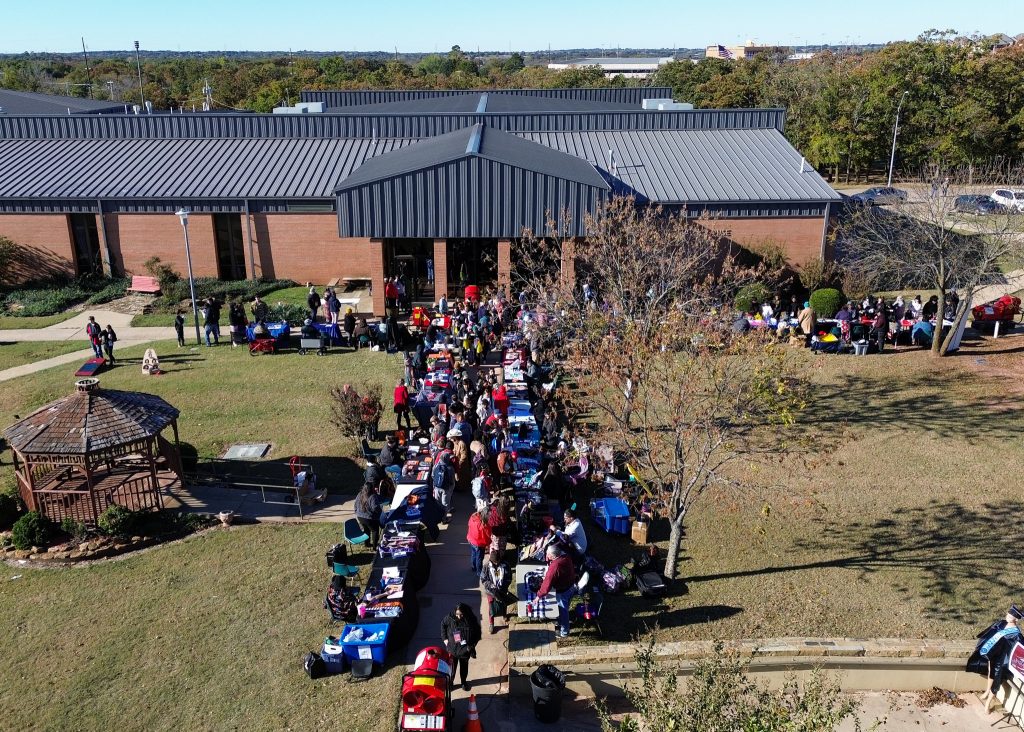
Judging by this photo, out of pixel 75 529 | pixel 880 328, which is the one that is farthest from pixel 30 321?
pixel 880 328

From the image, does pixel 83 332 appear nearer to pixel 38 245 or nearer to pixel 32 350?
pixel 32 350

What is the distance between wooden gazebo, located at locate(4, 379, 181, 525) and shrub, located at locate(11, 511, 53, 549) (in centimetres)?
66

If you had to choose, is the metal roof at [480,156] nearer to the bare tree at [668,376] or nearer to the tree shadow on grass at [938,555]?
the bare tree at [668,376]

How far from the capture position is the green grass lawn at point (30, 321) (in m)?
31.3

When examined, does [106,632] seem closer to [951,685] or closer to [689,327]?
[689,327]

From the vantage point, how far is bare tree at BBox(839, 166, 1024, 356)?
23484 millimetres

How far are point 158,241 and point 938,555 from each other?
31.5 m

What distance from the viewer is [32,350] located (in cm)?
2798

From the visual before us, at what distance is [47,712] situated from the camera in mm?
11250

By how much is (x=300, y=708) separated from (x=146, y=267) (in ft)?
92.0

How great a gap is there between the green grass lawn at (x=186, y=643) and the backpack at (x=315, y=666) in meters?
0.13

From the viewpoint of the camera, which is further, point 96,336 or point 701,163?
point 701,163

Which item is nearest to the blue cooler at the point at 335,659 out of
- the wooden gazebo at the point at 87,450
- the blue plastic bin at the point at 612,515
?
the blue plastic bin at the point at 612,515

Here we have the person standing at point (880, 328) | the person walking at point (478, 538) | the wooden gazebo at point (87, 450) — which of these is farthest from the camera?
the person standing at point (880, 328)
